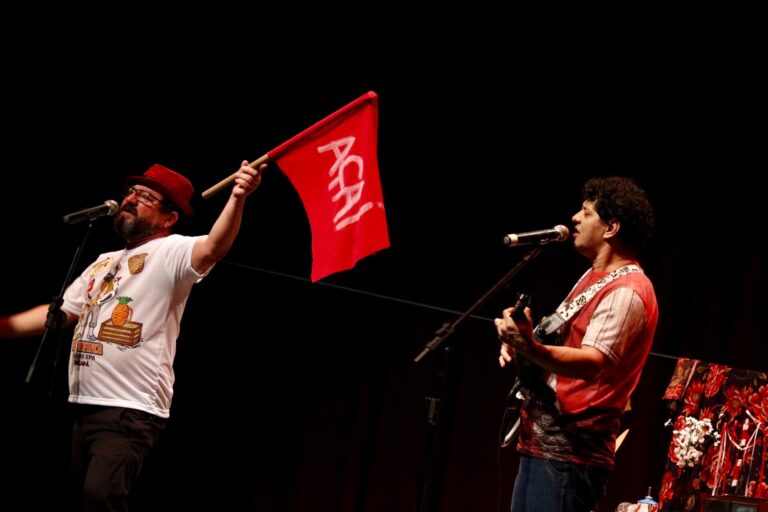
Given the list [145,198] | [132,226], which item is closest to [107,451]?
[132,226]

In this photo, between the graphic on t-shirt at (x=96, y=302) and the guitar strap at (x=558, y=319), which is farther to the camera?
the graphic on t-shirt at (x=96, y=302)

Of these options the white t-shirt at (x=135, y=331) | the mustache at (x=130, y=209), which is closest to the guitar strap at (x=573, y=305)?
the white t-shirt at (x=135, y=331)

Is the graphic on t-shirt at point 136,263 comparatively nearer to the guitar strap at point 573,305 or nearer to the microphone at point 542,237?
the microphone at point 542,237

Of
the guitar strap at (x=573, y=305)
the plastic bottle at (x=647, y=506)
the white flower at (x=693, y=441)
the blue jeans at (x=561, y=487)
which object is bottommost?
the plastic bottle at (x=647, y=506)

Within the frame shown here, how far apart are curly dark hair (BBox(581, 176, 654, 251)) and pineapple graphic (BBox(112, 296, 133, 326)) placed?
5.46 feet

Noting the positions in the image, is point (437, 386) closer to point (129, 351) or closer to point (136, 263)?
point (129, 351)

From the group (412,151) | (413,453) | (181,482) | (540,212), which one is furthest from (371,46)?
(181,482)

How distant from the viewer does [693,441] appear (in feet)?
12.2

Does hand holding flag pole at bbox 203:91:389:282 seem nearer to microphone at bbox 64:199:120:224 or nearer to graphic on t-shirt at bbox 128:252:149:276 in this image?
graphic on t-shirt at bbox 128:252:149:276

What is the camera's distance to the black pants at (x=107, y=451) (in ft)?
8.87

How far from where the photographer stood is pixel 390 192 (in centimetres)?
495

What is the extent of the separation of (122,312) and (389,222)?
229 centimetres

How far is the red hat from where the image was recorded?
3.24 metres

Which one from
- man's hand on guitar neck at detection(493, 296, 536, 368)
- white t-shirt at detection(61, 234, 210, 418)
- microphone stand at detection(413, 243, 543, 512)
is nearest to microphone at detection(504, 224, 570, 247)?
microphone stand at detection(413, 243, 543, 512)
